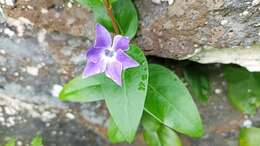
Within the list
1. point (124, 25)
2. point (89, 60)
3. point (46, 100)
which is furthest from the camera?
point (46, 100)

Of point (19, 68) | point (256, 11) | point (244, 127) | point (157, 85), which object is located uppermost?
point (256, 11)

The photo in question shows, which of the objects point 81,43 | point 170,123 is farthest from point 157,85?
point 81,43

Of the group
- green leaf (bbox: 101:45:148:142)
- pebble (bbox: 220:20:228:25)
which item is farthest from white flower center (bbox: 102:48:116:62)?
pebble (bbox: 220:20:228:25)

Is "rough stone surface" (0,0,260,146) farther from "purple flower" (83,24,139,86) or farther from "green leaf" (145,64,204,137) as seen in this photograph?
"purple flower" (83,24,139,86)

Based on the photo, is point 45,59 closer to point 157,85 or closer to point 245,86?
point 157,85

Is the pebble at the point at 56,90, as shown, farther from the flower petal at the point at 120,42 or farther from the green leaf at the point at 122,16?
the flower petal at the point at 120,42

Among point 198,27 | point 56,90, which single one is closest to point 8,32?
point 56,90

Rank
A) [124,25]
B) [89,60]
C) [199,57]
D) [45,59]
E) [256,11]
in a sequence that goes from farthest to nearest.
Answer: [45,59], [199,57], [124,25], [256,11], [89,60]
